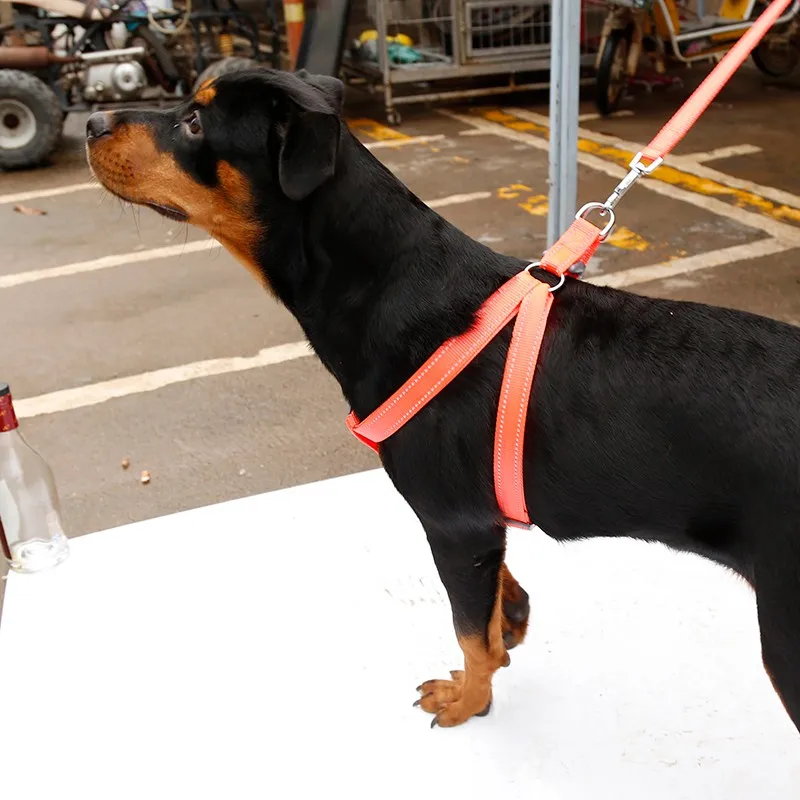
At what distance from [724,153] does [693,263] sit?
226 cm

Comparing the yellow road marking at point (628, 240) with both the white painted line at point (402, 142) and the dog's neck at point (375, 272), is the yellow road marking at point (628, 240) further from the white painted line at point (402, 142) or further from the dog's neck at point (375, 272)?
the dog's neck at point (375, 272)

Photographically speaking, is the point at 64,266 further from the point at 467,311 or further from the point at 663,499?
the point at 663,499

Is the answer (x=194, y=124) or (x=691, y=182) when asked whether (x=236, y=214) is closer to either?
(x=194, y=124)

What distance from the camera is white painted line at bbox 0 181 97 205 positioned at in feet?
19.6

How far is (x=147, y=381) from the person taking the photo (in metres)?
3.72

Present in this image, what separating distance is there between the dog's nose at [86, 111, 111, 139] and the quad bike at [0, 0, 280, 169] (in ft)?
14.3

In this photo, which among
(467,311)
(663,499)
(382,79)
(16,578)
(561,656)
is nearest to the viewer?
(663,499)

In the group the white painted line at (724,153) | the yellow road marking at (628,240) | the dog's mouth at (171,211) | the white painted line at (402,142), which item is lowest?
the yellow road marking at (628,240)

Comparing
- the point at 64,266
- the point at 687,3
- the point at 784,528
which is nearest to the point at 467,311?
the point at 784,528

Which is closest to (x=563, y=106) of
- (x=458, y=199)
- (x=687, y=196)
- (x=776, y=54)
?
(x=458, y=199)

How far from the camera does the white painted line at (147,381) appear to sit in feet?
11.7

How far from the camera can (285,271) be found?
162 centimetres

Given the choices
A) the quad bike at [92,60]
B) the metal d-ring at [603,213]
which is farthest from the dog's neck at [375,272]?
the quad bike at [92,60]

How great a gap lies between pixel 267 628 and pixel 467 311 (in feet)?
3.42
